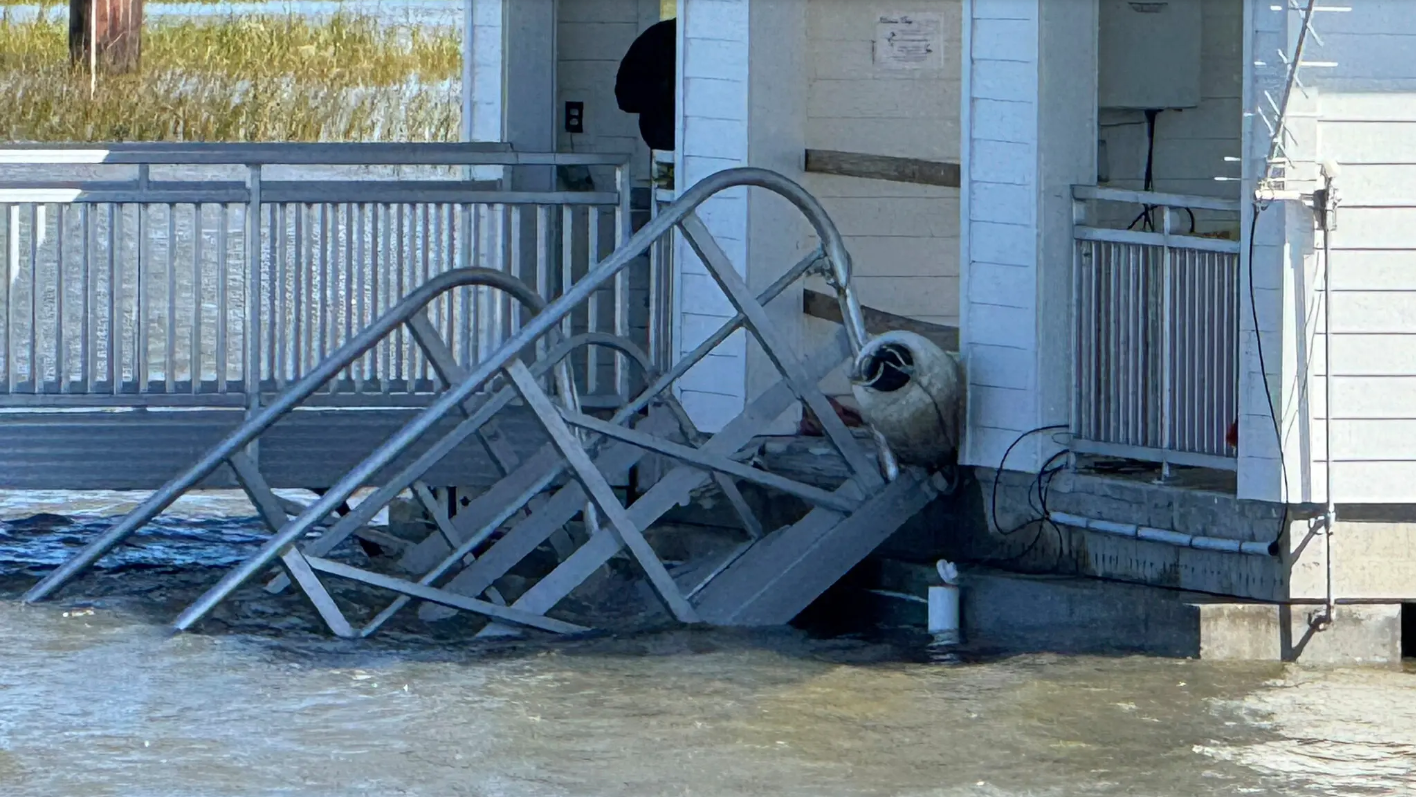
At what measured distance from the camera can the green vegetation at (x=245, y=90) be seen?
90.2 feet

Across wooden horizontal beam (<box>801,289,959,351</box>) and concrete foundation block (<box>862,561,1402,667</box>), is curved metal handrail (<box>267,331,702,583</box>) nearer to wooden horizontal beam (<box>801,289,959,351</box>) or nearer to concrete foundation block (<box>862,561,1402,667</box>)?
wooden horizontal beam (<box>801,289,959,351</box>)

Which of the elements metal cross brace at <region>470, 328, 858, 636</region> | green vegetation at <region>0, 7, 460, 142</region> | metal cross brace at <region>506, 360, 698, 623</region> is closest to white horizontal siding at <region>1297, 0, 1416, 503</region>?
metal cross brace at <region>470, 328, 858, 636</region>

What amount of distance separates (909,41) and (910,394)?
2.75 m

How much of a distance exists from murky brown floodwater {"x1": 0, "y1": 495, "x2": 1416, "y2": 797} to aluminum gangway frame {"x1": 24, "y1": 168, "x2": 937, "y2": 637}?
178 mm

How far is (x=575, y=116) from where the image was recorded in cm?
1134

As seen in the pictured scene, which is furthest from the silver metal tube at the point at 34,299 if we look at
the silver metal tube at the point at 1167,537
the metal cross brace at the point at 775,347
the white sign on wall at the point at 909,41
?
the silver metal tube at the point at 1167,537

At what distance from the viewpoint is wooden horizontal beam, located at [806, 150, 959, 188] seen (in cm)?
864

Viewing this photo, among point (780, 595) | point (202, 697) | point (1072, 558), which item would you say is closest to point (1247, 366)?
point (1072, 558)

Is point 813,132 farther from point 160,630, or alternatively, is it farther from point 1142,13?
point 160,630

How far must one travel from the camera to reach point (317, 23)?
34562 millimetres

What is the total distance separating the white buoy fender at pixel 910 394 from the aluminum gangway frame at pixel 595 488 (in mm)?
90

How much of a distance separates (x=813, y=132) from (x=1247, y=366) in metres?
3.36

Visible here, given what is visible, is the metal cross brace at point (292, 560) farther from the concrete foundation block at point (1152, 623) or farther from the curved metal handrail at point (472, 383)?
the concrete foundation block at point (1152, 623)

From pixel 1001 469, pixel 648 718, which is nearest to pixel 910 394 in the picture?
pixel 1001 469
